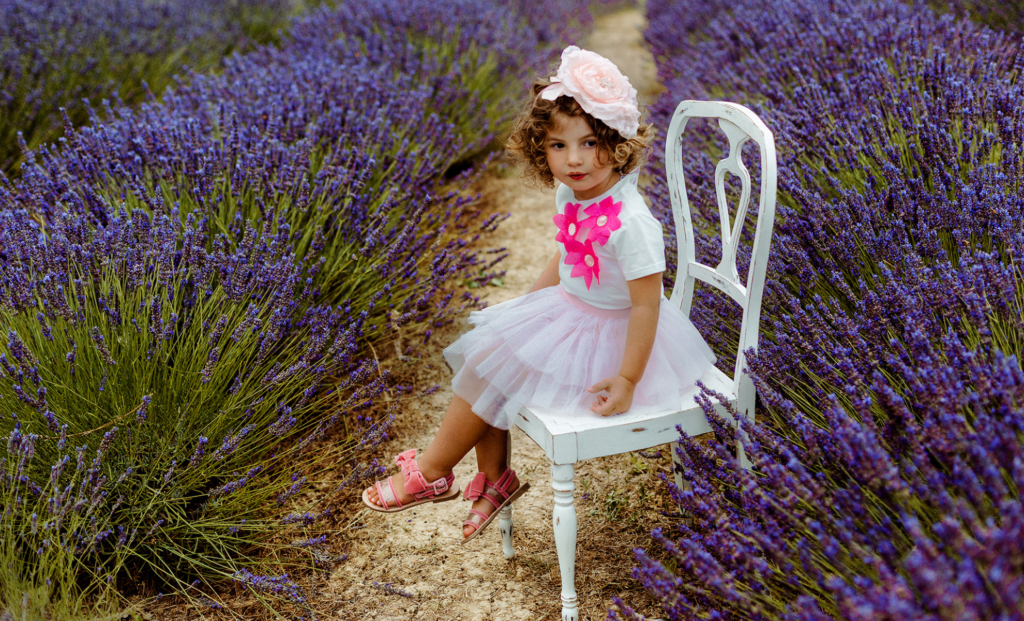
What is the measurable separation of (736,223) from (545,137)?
45cm

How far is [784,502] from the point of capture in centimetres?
118

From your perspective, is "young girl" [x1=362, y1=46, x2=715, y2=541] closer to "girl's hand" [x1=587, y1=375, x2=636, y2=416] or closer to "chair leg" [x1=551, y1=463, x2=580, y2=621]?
"girl's hand" [x1=587, y1=375, x2=636, y2=416]

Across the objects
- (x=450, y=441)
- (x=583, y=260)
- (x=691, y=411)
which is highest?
(x=583, y=260)

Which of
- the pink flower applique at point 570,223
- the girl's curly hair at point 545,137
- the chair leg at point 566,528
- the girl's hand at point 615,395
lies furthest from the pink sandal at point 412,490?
the girl's curly hair at point 545,137

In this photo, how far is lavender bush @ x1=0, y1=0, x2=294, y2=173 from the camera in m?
3.41

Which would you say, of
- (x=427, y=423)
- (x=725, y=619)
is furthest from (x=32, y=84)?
(x=725, y=619)

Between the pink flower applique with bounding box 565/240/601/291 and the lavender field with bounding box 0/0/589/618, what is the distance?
25.6 inches

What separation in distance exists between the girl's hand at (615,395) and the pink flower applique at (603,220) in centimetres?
29

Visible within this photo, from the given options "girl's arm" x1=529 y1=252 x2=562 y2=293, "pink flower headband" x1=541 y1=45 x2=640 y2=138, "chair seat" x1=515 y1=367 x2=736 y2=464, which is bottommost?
"chair seat" x1=515 y1=367 x2=736 y2=464

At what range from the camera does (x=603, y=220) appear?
1.55 meters

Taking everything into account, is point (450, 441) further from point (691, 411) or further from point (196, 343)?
point (196, 343)

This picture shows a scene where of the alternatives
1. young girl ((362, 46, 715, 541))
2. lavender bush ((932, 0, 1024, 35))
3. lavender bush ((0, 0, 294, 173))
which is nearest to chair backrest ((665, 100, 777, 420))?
young girl ((362, 46, 715, 541))

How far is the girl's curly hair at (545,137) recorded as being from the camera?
1.54 metres

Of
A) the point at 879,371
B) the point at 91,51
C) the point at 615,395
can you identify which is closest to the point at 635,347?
the point at 615,395
